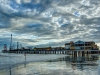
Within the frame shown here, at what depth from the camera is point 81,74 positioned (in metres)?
17.5

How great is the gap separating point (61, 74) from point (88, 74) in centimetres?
264

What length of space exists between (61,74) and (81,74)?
1.97 m

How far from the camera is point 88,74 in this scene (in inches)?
686

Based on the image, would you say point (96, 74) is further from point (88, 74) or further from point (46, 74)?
point (46, 74)

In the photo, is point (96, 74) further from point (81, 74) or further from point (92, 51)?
point (92, 51)

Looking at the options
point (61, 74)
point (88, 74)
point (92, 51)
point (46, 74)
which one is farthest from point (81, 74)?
point (92, 51)

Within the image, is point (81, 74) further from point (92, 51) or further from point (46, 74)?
point (92, 51)

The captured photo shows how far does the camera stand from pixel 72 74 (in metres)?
17.5

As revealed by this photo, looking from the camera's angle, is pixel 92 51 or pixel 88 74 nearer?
pixel 88 74

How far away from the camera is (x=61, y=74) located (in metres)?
17.4

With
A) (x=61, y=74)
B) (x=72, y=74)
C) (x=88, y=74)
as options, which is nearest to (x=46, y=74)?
(x=61, y=74)

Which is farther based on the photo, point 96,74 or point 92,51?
point 92,51

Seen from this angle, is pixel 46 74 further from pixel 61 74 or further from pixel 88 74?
pixel 88 74

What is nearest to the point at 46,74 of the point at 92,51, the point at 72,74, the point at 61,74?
the point at 61,74
